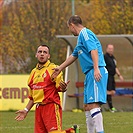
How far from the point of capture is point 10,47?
34625 mm

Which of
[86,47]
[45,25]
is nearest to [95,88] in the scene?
[86,47]

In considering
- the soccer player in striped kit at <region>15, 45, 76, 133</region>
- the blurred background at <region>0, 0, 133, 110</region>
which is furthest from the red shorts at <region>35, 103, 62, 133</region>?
the blurred background at <region>0, 0, 133, 110</region>

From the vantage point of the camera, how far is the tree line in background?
33531 mm

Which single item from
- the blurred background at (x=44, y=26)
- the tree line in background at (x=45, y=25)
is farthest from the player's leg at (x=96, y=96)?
the tree line in background at (x=45, y=25)

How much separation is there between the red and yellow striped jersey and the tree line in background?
22.1 meters

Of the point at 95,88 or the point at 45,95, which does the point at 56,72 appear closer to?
the point at 45,95

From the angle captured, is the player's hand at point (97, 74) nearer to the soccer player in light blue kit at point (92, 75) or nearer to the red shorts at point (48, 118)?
the soccer player in light blue kit at point (92, 75)

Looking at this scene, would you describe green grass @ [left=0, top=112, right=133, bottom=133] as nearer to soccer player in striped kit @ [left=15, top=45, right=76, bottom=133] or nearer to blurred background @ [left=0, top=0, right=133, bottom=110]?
soccer player in striped kit @ [left=15, top=45, right=76, bottom=133]

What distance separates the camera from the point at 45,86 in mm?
10344

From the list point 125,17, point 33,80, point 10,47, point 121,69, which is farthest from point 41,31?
point 33,80

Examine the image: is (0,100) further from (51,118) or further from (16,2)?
(16,2)

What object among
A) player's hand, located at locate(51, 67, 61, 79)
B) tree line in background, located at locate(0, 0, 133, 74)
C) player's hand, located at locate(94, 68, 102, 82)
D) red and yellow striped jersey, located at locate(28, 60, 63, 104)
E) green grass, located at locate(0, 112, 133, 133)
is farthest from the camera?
tree line in background, located at locate(0, 0, 133, 74)

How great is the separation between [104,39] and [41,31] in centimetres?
1342

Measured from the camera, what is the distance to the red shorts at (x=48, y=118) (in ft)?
33.5
